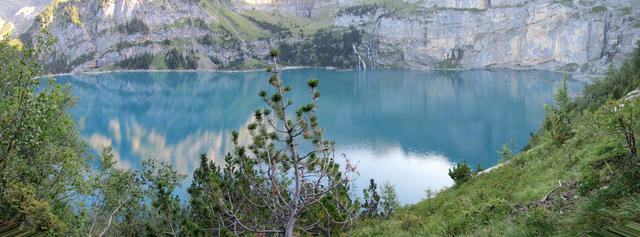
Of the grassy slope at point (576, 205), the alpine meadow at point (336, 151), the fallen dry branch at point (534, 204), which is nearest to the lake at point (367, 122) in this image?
the alpine meadow at point (336, 151)

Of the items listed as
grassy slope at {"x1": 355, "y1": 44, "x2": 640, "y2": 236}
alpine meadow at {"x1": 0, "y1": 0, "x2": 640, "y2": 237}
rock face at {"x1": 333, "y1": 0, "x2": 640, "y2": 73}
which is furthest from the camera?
rock face at {"x1": 333, "y1": 0, "x2": 640, "y2": 73}

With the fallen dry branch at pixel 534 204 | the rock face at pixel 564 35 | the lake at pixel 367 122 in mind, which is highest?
the rock face at pixel 564 35

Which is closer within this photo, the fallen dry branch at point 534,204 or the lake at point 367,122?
the fallen dry branch at point 534,204

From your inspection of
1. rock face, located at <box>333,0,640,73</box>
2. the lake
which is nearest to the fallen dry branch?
the lake

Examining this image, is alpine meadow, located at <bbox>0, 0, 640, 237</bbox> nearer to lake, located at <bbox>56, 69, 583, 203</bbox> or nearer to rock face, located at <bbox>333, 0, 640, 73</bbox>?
lake, located at <bbox>56, 69, 583, 203</bbox>

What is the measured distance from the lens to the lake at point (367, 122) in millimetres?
44219

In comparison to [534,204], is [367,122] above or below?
below

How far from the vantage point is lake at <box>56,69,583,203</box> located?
44219 millimetres

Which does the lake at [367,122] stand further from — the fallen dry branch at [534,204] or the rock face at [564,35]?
the rock face at [564,35]

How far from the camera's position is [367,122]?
7006 cm

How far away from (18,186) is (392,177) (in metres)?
34.0

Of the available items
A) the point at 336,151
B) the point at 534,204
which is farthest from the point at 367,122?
the point at 534,204

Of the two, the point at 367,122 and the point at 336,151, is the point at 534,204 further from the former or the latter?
the point at 367,122

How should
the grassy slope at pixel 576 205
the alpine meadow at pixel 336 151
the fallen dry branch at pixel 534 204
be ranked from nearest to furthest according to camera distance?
the grassy slope at pixel 576 205 < the fallen dry branch at pixel 534 204 < the alpine meadow at pixel 336 151
